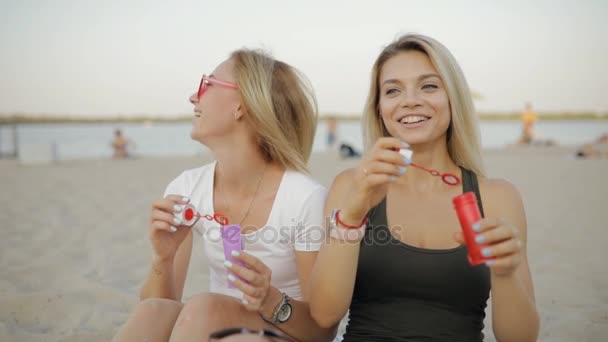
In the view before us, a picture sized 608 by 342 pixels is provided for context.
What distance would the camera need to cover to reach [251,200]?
2637mm

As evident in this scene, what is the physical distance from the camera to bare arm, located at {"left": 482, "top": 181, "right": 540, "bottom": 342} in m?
1.64

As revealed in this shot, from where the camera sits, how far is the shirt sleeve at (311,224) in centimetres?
236

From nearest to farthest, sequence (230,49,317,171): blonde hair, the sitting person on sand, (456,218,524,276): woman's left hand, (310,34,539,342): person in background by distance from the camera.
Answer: (456,218,524,276): woman's left hand < (310,34,539,342): person in background < (230,49,317,171): blonde hair < the sitting person on sand

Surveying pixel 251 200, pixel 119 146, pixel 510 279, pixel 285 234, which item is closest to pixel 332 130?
pixel 119 146

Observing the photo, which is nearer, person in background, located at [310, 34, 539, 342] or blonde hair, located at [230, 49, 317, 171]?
person in background, located at [310, 34, 539, 342]

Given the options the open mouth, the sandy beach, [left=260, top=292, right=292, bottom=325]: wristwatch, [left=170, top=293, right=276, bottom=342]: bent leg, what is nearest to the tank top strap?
the open mouth

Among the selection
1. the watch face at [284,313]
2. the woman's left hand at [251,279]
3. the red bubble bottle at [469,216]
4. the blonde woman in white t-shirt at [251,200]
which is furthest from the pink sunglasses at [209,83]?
the red bubble bottle at [469,216]

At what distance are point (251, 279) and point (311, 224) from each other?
0.51 metres

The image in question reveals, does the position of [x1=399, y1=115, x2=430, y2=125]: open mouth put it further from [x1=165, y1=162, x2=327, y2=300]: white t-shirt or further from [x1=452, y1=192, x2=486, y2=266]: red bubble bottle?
Result: [x1=452, y1=192, x2=486, y2=266]: red bubble bottle

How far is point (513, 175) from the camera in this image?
10.8 metres

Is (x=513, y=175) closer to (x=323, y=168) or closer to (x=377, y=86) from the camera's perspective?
(x=323, y=168)

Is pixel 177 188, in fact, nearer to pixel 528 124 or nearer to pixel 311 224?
pixel 311 224

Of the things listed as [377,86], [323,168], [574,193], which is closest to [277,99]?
[377,86]

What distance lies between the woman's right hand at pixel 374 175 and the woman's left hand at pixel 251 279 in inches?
14.5
